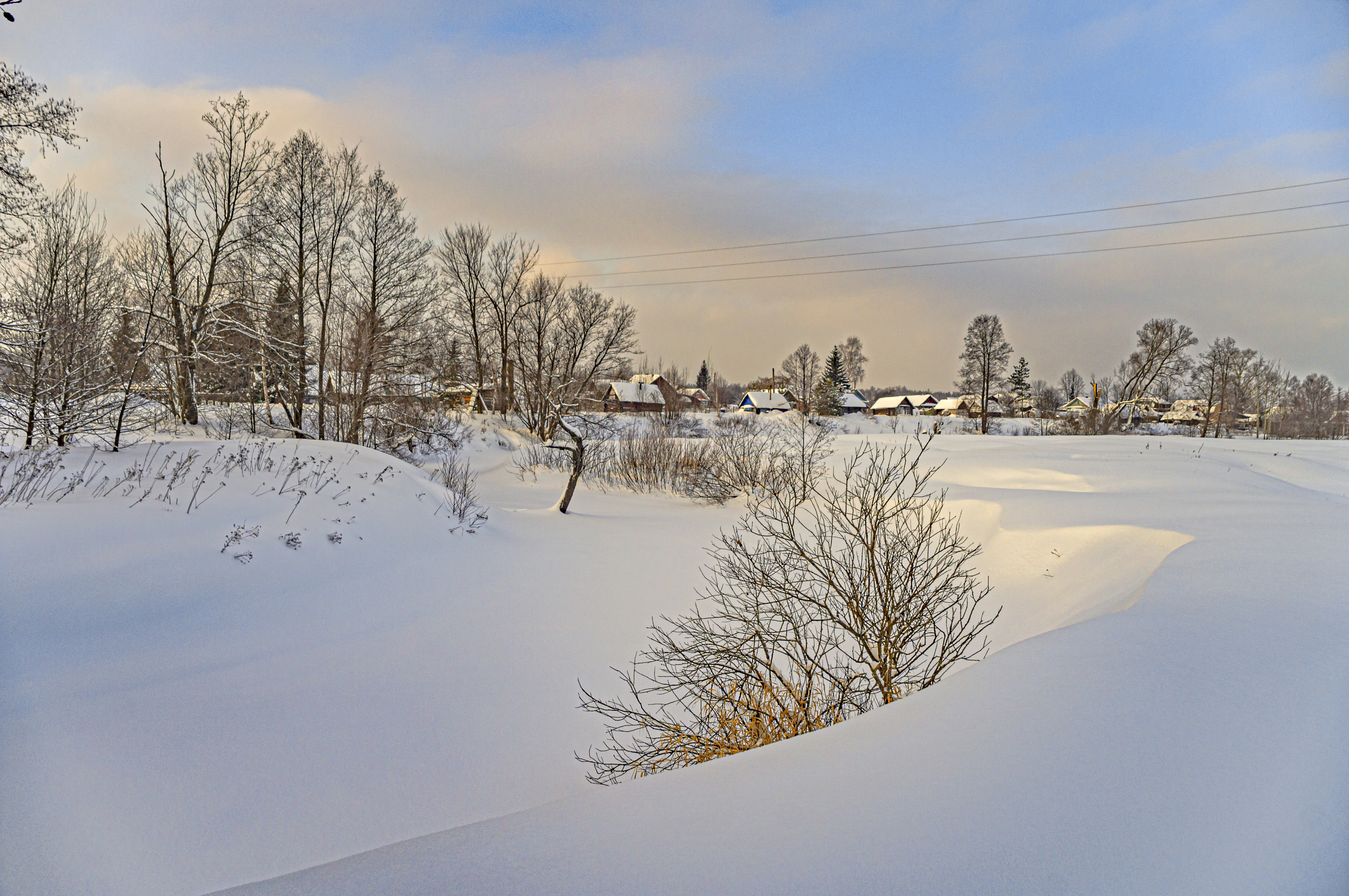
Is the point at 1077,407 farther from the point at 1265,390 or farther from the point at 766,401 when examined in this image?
the point at 766,401

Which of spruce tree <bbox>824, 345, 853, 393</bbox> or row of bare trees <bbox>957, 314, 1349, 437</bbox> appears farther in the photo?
spruce tree <bbox>824, 345, 853, 393</bbox>

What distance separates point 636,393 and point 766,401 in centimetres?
1700

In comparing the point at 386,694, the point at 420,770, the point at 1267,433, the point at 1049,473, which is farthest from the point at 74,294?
the point at 1267,433

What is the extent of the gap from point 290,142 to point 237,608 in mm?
21953

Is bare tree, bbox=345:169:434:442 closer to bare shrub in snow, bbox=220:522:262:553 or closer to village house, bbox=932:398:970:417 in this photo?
bare shrub in snow, bbox=220:522:262:553

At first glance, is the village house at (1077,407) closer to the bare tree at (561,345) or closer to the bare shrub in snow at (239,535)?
the bare tree at (561,345)

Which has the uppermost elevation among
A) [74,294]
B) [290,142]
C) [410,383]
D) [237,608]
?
[290,142]

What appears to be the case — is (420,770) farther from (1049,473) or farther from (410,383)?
(410,383)

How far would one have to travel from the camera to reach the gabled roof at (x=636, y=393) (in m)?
55.4

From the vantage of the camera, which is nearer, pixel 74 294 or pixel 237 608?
pixel 237 608

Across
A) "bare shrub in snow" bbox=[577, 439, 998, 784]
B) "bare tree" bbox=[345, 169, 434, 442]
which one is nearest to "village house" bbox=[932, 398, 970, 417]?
"bare tree" bbox=[345, 169, 434, 442]

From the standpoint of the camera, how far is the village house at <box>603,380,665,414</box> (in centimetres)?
5438

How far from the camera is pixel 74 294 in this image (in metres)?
12.6

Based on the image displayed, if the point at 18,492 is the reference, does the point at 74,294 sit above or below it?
above
